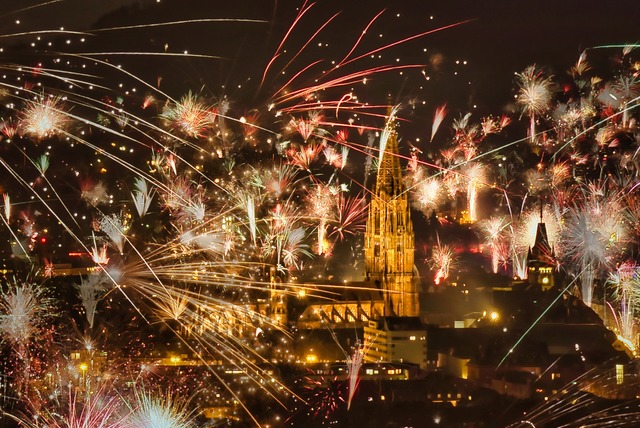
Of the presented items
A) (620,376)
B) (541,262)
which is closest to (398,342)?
(541,262)

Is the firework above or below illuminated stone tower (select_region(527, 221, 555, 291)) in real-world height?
above

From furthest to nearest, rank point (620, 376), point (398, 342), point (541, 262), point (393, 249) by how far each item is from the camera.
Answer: point (393, 249)
point (541, 262)
point (398, 342)
point (620, 376)

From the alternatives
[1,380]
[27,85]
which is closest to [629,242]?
[27,85]

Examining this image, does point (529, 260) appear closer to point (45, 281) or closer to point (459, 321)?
point (459, 321)

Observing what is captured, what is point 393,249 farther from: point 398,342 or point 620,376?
point 620,376

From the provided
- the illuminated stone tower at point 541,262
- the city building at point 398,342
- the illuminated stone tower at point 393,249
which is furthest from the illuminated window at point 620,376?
the illuminated stone tower at point 393,249

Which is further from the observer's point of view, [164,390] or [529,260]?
[529,260]

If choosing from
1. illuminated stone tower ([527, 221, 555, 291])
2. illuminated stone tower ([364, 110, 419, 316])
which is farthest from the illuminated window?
illuminated stone tower ([364, 110, 419, 316])

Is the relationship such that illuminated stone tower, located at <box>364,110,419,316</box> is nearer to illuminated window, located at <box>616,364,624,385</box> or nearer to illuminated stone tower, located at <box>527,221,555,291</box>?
illuminated stone tower, located at <box>527,221,555,291</box>

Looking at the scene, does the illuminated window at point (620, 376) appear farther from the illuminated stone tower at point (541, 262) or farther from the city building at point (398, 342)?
the illuminated stone tower at point (541, 262)
